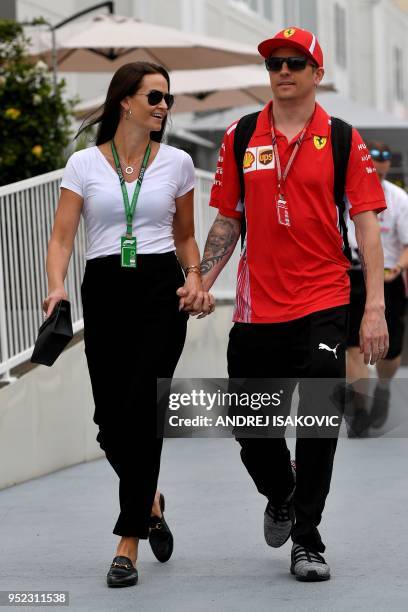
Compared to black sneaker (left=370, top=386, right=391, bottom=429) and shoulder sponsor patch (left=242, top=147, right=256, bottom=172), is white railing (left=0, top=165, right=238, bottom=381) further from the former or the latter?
black sneaker (left=370, top=386, right=391, bottom=429)

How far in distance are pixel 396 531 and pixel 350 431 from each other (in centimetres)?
383

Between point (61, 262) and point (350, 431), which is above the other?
point (61, 262)

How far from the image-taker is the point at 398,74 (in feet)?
162

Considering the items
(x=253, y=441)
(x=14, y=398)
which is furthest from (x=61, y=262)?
(x=14, y=398)

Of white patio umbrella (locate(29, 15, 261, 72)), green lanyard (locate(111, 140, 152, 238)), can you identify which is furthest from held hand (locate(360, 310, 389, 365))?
white patio umbrella (locate(29, 15, 261, 72))

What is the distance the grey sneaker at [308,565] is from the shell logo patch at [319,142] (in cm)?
145

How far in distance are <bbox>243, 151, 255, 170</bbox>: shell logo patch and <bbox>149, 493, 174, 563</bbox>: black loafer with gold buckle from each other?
141 cm

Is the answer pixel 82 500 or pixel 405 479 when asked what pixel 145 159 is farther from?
pixel 405 479

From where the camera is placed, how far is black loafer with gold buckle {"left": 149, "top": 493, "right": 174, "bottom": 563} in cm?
559

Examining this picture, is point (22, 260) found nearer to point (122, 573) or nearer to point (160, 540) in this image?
point (160, 540)

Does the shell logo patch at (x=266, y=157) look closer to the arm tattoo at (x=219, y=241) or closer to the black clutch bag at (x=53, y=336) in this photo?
the arm tattoo at (x=219, y=241)

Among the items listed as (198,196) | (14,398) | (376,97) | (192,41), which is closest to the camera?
(14,398)

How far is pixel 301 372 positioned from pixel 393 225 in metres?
4.41

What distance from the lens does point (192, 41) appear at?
1358 cm
